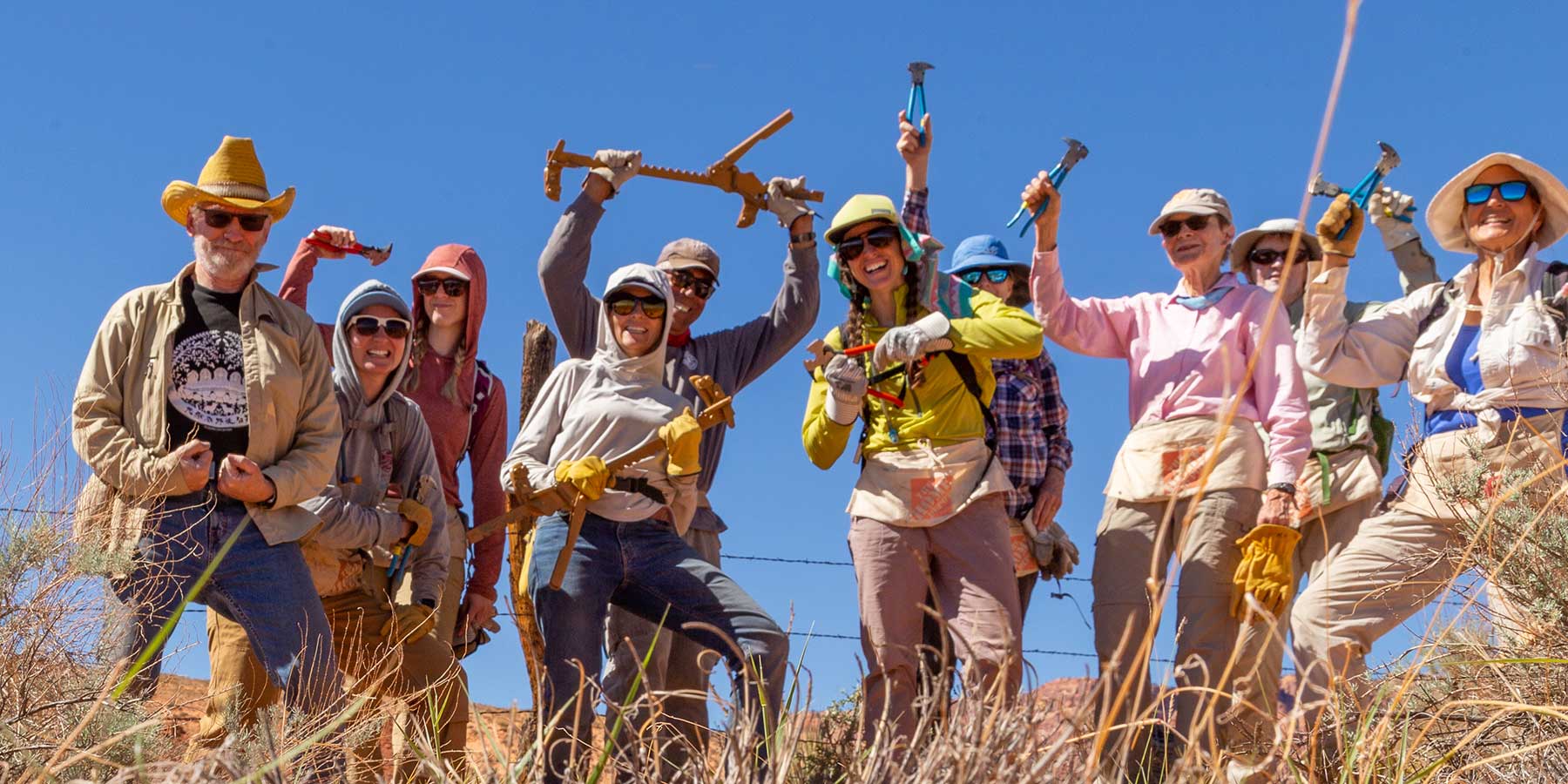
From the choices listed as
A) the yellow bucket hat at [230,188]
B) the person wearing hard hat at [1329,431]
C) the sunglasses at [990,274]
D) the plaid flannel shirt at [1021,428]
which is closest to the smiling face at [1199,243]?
the person wearing hard hat at [1329,431]

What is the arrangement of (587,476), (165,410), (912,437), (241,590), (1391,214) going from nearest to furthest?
(241,590) < (165,410) < (587,476) < (912,437) < (1391,214)

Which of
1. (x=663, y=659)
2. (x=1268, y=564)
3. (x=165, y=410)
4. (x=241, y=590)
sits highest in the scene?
(x=165, y=410)

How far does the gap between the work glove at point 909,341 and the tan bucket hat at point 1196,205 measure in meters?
0.94

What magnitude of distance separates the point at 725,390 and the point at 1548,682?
3031 mm

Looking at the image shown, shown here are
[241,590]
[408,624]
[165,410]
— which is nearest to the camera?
[241,590]

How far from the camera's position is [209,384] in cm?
463

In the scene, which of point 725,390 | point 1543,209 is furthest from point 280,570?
point 1543,209

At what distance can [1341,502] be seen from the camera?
18.6ft

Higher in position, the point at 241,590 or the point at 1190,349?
the point at 1190,349

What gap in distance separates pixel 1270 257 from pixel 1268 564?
185cm

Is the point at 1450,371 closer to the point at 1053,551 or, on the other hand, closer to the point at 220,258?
the point at 1053,551

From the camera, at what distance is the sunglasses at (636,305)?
16.9ft

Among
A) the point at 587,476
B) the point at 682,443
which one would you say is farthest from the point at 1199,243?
the point at 587,476

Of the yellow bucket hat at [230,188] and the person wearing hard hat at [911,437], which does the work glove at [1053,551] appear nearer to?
the person wearing hard hat at [911,437]
